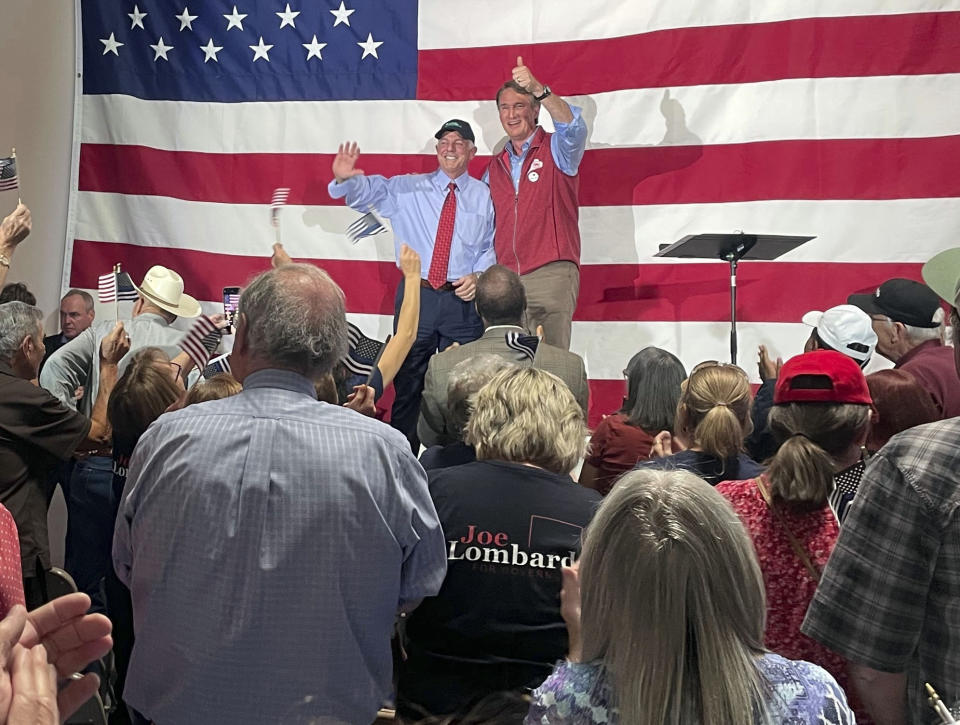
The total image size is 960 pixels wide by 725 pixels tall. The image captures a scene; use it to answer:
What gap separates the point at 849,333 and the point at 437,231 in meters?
2.39

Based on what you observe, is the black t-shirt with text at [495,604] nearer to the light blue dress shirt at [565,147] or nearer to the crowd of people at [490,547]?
the crowd of people at [490,547]

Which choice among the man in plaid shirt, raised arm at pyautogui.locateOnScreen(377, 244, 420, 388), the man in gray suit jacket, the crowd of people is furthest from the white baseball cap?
the man in plaid shirt

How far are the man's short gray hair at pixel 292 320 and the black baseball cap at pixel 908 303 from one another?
8.92ft

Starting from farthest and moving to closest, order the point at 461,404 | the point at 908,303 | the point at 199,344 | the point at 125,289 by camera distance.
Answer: the point at 125,289
the point at 908,303
the point at 199,344
the point at 461,404

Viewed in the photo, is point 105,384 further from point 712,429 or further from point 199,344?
point 712,429

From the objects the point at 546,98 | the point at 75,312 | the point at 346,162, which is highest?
the point at 546,98

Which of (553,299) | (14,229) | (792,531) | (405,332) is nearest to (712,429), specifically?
(792,531)

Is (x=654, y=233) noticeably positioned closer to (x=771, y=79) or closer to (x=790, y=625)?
(x=771, y=79)

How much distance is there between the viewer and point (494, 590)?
67.4 inches

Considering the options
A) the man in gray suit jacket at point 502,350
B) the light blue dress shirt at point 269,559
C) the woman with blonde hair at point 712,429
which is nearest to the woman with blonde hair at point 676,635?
the light blue dress shirt at point 269,559

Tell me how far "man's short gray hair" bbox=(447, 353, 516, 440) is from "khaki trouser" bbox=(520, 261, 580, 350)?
2.64 m

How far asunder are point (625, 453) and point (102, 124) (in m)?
4.42

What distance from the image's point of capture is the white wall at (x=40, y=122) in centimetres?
560

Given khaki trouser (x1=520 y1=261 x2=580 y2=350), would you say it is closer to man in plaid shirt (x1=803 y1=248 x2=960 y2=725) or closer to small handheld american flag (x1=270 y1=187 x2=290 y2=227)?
small handheld american flag (x1=270 y1=187 x2=290 y2=227)
